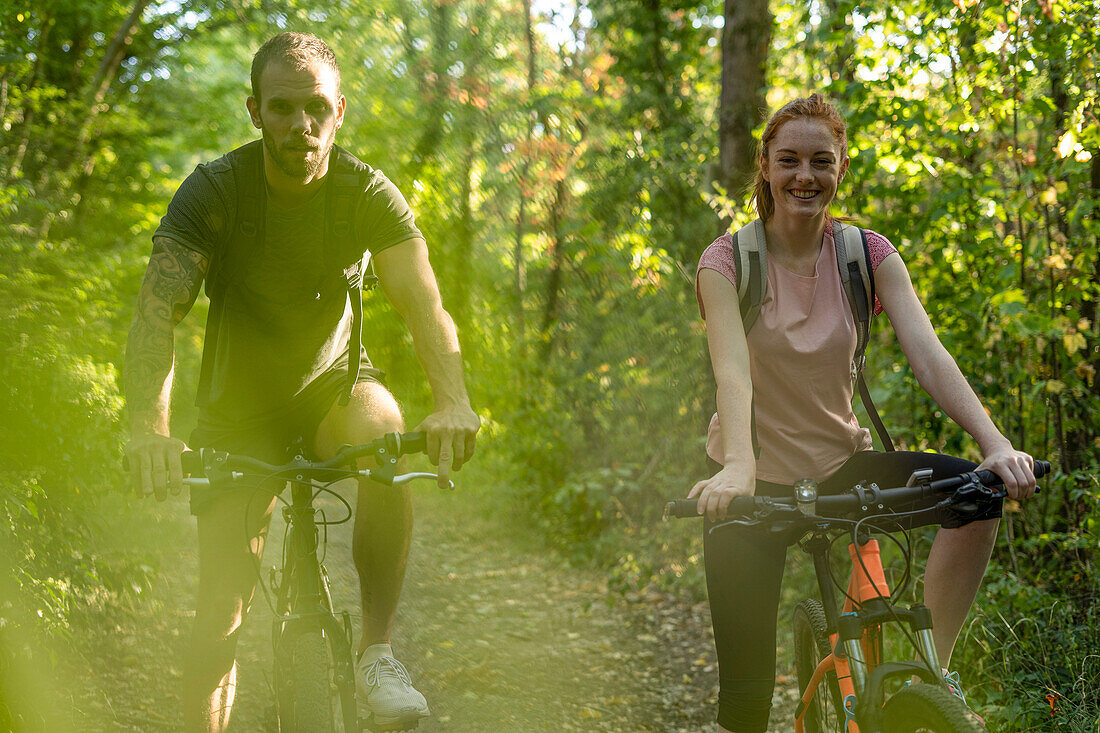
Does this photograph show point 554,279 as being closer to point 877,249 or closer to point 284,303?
point 284,303

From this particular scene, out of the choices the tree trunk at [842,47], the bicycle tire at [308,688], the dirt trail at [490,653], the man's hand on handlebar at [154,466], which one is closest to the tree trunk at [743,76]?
the tree trunk at [842,47]

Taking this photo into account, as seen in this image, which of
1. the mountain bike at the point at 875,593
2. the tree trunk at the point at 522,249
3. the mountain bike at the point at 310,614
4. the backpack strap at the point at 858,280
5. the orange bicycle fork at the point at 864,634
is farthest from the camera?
the tree trunk at the point at 522,249

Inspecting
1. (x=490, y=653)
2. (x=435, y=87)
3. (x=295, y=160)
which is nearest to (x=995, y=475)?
(x=295, y=160)

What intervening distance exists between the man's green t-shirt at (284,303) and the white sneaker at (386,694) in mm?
893

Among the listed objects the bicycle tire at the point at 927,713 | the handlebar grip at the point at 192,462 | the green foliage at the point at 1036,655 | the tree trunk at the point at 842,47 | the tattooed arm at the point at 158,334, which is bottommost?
the green foliage at the point at 1036,655

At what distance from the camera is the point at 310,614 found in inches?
99.0

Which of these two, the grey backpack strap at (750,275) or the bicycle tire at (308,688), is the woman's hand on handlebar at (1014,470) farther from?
the bicycle tire at (308,688)

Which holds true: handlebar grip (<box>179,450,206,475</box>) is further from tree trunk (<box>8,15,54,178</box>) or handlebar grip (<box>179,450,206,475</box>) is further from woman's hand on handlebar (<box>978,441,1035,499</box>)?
tree trunk (<box>8,15,54,178</box>)

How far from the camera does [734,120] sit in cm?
728

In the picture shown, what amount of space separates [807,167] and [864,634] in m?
1.35

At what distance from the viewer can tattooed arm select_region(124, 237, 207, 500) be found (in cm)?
245

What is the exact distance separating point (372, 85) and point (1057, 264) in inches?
365

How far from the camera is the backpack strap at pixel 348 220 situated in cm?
288

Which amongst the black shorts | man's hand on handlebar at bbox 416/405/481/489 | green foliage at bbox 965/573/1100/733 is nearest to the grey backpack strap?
man's hand on handlebar at bbox 416/405/481/489
